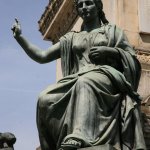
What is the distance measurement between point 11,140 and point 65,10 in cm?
509

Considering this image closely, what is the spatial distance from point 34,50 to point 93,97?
1350 millimetres

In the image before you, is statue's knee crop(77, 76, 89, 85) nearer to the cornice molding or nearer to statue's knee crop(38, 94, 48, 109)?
statue's knee crop(38, 94, 48, 109)

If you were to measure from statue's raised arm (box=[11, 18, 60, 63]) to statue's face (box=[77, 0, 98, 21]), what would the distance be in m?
0.52

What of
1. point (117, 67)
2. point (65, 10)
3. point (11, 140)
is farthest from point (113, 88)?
point (65, 10)

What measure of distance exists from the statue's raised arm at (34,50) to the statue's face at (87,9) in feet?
1.72

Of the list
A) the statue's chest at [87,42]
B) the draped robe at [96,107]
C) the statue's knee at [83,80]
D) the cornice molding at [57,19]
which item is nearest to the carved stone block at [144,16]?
the cornice molding at [57,19]

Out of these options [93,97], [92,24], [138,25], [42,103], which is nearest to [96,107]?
[93,97]

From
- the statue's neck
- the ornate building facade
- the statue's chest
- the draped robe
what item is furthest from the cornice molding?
the draped robe

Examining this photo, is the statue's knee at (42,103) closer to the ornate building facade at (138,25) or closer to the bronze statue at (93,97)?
the bronze statue at (93,97)

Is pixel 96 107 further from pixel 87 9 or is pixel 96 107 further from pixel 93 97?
pixel 87 9

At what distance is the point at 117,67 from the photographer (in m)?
8.43

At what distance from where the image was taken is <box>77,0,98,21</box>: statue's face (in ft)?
28.8

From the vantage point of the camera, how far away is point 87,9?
879 cm

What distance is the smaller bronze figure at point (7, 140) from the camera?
9.10 metres
